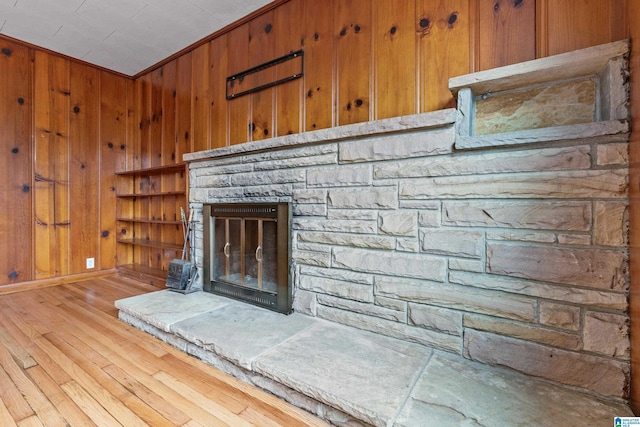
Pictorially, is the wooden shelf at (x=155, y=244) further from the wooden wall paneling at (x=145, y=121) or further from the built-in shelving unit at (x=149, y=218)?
the wooden wall paneling at (x=145, y=121)

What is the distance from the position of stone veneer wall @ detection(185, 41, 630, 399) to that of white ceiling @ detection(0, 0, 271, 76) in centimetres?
137

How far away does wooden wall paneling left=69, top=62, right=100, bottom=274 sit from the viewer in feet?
10.5

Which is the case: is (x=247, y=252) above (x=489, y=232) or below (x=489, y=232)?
below

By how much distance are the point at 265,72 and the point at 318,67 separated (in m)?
0.53

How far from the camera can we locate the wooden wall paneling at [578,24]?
120 cm

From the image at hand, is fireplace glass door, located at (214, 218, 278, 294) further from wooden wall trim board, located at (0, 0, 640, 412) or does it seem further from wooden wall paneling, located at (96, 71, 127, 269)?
wooden wall paneling, located at (96, 71, 127, 269)

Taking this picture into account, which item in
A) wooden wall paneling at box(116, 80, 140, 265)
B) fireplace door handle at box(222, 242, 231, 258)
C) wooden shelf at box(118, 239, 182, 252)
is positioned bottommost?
wooden shelf at box(118, 239, 182, 252)

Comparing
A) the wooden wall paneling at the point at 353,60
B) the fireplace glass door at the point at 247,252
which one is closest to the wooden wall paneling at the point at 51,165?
the fireplace glass door at the point at 247,252

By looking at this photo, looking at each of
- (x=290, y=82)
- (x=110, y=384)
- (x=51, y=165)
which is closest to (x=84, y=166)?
(x=51, y=165)

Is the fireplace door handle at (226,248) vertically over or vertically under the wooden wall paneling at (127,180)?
under

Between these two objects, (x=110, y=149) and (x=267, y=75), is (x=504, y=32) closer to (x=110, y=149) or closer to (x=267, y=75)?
(x=267, y=75)

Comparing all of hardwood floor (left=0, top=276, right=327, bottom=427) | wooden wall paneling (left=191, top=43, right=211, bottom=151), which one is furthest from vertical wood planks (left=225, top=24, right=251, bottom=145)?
hardwood floor (left=0, top=276, right=327, bottom=427)

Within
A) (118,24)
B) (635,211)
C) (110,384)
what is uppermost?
(118,24)

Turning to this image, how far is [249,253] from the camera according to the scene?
211 centimetres
